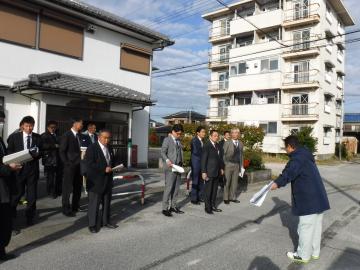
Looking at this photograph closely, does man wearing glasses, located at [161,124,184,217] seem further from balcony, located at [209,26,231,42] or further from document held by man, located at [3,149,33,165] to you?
balcony, located at [209,26,231,42]

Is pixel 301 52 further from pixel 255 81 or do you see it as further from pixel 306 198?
pixel 306 198

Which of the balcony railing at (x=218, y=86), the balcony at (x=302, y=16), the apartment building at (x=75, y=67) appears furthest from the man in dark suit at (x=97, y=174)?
the balcony railing at (x=218, y=86)

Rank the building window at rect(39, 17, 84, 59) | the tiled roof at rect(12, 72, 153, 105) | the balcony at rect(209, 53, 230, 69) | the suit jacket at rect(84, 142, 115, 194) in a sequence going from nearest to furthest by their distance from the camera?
the suit jacket at rect(84, 142, 115, 194) < the tiled roof at rect(12, 72, 153, 105) < the building window at rect(39, 17, 84, 59) < the balcony at rect(209, 53, 230, 69)

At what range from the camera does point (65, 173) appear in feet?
22.6

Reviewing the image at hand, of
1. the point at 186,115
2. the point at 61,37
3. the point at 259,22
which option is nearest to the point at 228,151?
the point at 61,37

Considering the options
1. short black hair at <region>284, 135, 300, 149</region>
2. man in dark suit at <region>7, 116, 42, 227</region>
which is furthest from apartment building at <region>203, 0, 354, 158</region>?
man in dark suit at <region>7, 116, 42, 227</region>

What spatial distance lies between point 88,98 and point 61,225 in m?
7.19

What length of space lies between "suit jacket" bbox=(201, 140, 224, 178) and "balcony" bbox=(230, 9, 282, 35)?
82.8 feet

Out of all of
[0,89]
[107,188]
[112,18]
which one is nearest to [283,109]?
[112,18]

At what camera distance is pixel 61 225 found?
20.2 feet

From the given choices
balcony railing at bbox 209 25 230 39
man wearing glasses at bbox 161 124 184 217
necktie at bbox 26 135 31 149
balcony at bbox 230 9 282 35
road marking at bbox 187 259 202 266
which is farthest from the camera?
balcony railing at bbox 209 25 230 39

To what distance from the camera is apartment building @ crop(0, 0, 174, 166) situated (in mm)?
11336

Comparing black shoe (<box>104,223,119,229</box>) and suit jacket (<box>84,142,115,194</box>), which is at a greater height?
suit jacket (<box>84,142,115,194</box>)

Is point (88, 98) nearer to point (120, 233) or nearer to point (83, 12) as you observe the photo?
point (83, 12)
